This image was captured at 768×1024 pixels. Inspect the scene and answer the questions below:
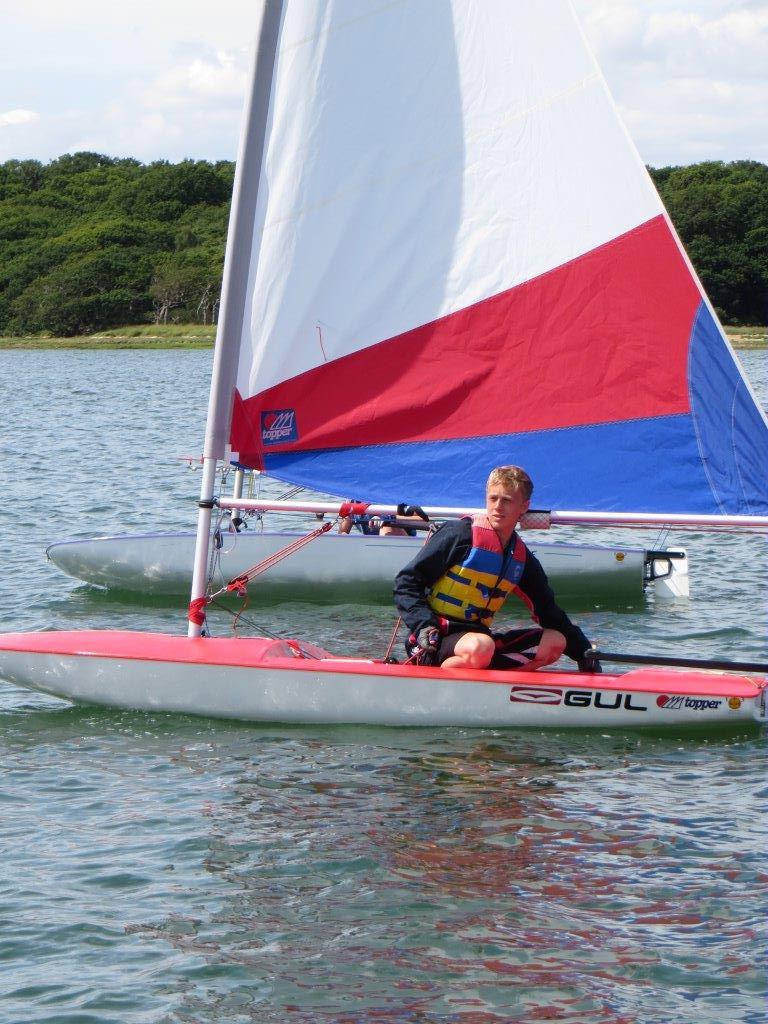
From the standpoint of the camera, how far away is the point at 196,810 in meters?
5.98

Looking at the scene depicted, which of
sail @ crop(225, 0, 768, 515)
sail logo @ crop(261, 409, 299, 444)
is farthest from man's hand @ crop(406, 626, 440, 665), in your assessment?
sail logo @ crop(261, 409, 299, 444)

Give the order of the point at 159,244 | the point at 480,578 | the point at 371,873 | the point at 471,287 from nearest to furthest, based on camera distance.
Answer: the point at 371,873 → the point at 480,578 → the point at 471,287 → the point at 159,244

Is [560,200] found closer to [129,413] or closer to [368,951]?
[368,951]

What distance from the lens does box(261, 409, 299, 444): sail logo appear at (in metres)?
7.30

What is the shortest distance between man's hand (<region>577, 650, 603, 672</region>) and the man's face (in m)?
0.80

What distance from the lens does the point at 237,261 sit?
277 inches

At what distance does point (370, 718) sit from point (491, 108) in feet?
10.0

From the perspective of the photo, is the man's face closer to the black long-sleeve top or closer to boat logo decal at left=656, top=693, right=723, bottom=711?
the black long-sleeve top

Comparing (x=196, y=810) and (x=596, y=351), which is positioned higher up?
(x=596, y=351)

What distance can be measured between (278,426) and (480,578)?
144 cm

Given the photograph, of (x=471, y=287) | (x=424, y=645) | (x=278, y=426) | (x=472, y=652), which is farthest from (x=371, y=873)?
(x=471, y=287)

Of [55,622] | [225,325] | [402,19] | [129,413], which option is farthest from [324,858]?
[129,413]

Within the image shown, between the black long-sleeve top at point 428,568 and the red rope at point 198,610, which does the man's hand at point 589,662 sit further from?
the red rope at point 198,610

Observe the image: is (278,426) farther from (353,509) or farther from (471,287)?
(471,287)
